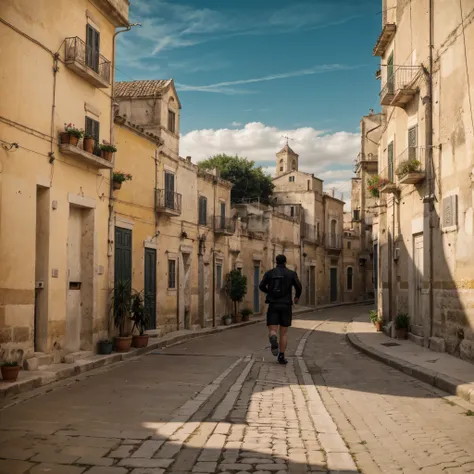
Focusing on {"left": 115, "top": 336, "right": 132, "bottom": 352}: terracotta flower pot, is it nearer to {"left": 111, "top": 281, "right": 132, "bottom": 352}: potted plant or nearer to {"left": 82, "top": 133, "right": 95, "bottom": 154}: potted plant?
{"left": 111, "top": 281, "right": 132, "bottom": 352}: potted plant

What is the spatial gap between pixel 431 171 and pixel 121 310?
876 cm

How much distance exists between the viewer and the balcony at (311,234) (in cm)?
5071

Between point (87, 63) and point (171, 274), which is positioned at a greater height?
point (87, 63)

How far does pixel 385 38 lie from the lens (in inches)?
888

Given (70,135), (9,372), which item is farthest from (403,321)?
(9,372)

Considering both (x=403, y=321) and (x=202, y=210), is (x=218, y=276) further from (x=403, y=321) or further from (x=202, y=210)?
(x=403, y=321)

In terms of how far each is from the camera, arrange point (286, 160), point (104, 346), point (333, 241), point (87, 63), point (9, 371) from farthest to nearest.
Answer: point (286, 160) → point (333, 241) → point (104, 346) → point (87, 63) → point (9, 371)

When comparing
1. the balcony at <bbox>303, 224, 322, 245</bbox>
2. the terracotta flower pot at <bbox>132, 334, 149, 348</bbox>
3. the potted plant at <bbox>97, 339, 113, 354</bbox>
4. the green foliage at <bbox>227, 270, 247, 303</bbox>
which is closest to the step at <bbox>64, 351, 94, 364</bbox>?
the potted plant at <bbox>97, 339, 113, 354</bbox>

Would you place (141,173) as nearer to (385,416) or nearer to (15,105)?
(15,105)

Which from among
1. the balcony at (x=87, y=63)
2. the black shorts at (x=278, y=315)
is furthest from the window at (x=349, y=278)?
the black shorts at (x=278, y=315)

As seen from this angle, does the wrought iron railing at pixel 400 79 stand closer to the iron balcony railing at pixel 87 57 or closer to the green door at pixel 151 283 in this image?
the iron balcony railing at pixel 87 57

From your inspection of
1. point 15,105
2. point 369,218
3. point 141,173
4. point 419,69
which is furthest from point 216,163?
point 15,105

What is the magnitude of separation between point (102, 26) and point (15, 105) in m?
5.61

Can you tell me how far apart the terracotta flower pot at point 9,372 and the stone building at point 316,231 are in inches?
1506
